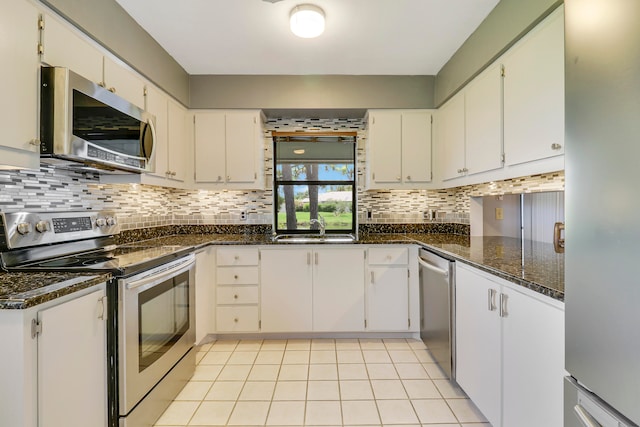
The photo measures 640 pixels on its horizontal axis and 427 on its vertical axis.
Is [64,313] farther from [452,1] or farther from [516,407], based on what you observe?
[452,1]

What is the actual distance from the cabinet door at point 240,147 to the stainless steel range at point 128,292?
1.04 meters

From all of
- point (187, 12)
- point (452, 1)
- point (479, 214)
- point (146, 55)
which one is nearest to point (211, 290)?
point (146, 55)

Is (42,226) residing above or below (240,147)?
below

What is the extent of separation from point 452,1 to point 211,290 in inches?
111

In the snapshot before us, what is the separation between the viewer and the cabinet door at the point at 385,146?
305 centimetres

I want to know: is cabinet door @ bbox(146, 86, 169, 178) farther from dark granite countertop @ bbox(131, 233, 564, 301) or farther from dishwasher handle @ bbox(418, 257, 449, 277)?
dishwasher handle @ bbox(418, 257, 449, 277)

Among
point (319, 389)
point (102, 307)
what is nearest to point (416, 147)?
point (319, 389)

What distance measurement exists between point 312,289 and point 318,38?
2.06m

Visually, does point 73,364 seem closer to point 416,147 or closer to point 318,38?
point 318,38

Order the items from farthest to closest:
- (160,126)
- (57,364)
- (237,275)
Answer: (237,275)
(160,126)
(57,364)

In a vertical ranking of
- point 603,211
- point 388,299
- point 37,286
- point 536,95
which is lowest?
point 388,299

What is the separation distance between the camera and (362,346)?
270 centimetres

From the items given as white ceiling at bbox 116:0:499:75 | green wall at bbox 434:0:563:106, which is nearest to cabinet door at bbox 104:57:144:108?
white ceiling at bbox 116:0:499:75

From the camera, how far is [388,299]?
279 centimetres
